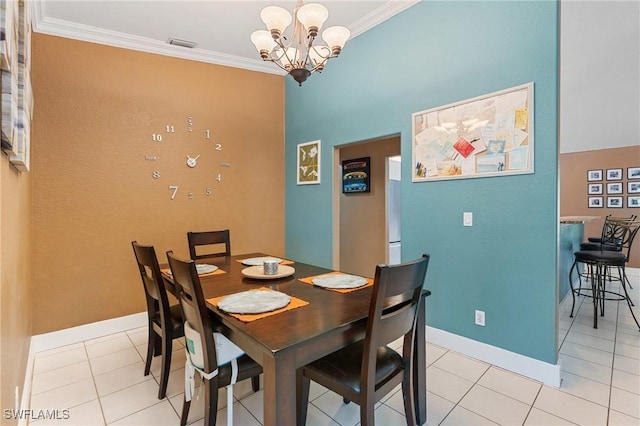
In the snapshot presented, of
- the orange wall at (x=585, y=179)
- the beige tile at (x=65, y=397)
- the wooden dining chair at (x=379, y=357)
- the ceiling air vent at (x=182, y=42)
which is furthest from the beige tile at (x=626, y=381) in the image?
the orange wall at (x=585, y=179)

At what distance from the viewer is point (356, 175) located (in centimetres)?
467

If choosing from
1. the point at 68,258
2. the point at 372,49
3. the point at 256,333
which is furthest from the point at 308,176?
the point at 256,333

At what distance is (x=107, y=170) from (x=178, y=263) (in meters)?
2.34

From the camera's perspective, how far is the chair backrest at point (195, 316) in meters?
1.29

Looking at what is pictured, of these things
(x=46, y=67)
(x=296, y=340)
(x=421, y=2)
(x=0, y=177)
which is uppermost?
(x=421, y=2)

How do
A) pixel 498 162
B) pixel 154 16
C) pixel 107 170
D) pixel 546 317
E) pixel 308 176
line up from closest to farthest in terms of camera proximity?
pixel 546 317 < pixel 498 162 < pixel 154 16 < pixel 107 170 < pixel 308 176

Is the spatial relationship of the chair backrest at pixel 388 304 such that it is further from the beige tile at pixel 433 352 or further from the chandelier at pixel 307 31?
the chandelier at pixel 307 31

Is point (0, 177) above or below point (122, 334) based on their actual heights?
above

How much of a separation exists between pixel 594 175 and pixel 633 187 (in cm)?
63

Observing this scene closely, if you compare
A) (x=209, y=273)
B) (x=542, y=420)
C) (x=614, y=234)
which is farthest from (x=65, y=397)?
(x=614, y=234)

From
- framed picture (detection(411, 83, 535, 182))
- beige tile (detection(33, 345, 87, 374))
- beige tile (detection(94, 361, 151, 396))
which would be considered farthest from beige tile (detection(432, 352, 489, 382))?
beige tile (detection(33, 345, 87, 374))

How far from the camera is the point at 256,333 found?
1101 mm

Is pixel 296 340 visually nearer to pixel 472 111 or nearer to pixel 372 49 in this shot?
pixel 472 111

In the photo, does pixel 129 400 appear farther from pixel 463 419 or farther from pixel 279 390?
pixel 463 419
